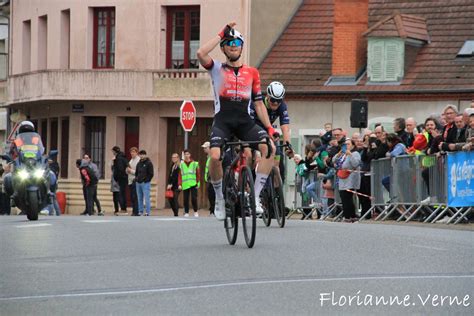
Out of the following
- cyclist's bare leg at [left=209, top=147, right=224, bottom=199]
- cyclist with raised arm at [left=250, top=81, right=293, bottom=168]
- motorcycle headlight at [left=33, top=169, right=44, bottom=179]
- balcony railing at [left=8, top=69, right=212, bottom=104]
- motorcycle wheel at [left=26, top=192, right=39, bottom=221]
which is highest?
balcony railing at [left=8, top=69, right=212, bottom=104]

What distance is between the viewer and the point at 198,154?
1973 inches

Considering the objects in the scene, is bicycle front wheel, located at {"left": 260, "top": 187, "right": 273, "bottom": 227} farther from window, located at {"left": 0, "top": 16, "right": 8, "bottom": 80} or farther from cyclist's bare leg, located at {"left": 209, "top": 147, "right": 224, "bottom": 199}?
window, located at {"left": 0, "top": 16, "right": 8, "bottom": 80}

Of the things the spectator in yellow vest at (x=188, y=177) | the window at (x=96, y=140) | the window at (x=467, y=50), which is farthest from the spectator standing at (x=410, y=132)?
the window at (x=96, y=140)

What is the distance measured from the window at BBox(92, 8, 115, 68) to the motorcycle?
28104mm

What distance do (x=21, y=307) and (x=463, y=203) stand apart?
13.1 m

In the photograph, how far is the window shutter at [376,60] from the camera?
45469mm

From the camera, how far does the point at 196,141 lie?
165 ft

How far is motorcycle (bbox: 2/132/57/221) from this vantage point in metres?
24.0

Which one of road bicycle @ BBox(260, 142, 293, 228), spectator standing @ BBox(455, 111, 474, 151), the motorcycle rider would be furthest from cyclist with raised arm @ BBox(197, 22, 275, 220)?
the motorcycle rider

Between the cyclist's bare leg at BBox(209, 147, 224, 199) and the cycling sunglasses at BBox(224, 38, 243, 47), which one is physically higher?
the cycling sunglasses at BBox(224, 38, 243, 47)

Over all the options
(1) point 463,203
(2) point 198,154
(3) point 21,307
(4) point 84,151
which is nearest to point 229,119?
(3) point 21,307

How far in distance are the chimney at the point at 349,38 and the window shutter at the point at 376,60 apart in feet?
1.95

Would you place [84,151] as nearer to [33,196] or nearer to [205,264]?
[33,196]

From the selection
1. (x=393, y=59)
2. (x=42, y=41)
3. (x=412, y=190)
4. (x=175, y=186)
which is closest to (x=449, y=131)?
(x=412, y=190)
